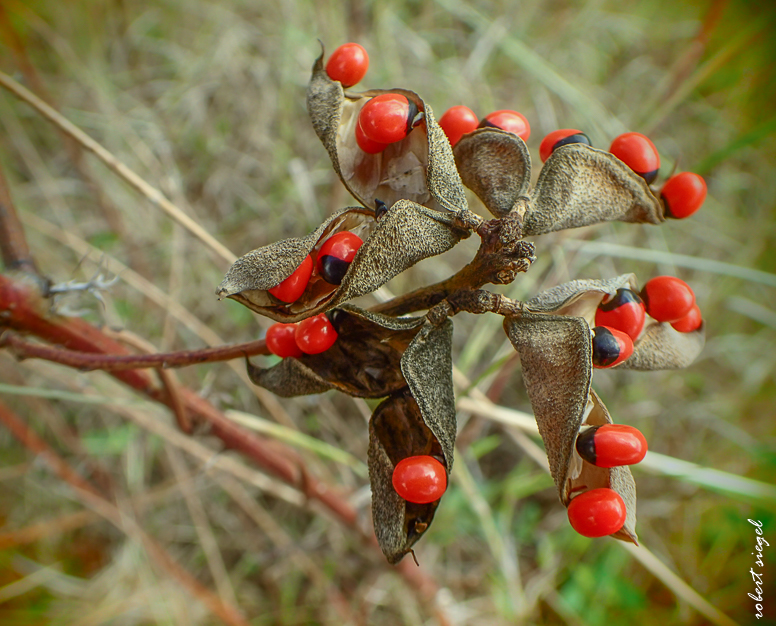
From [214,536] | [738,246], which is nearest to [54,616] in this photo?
[214,536]

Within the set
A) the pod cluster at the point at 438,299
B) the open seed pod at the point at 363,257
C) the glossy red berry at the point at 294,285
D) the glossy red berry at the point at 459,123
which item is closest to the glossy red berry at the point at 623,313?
the pod cluster at the point at 438,299

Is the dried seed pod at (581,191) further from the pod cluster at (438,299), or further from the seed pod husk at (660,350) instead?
the seed pod husk at (660,350)

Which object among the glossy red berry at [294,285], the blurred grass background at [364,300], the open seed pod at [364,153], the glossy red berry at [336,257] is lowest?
the blurred grass background at [364,300]

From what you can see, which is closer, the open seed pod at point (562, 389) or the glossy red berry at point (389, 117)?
the open seed pod at point (562, 389)

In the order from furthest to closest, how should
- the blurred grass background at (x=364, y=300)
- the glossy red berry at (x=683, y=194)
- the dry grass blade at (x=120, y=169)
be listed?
the blurred grass background at (x=364, y=300) < the dry grass blade at (x=120, y=169) < the glossy red berry at (x=683, y=194)

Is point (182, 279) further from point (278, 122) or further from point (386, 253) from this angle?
point (386, 253)

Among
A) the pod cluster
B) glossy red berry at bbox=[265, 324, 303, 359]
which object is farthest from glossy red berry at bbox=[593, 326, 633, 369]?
glossy red berry at bbox=[265, 324, 303, 359]

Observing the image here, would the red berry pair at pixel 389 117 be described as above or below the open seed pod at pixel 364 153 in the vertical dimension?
above
